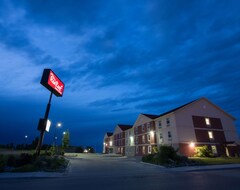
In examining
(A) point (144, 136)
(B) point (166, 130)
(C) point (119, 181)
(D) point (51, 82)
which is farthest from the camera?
(A) point (144, 136)

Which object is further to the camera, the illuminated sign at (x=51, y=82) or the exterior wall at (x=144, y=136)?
the exterior wall at (x=144, y=136)

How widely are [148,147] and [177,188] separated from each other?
38.7 metres

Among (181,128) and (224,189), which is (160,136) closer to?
(181,128)

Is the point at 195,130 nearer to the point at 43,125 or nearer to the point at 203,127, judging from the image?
the point at 203,127

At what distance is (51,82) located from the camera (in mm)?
22062

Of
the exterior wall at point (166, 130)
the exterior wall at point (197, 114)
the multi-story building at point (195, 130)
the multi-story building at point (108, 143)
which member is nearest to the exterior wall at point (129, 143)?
the multi-story building at point (195, 130)

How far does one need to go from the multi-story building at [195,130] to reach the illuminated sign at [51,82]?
25.0 metres

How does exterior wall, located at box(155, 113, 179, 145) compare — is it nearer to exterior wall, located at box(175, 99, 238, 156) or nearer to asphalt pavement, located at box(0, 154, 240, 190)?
A: exterior wall, located at box(175, 99, 238, 156)

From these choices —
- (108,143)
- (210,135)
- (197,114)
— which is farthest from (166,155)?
(108,143)

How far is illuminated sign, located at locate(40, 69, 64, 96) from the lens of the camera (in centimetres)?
2122

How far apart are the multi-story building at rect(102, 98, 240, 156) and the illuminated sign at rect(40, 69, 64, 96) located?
82.0ft

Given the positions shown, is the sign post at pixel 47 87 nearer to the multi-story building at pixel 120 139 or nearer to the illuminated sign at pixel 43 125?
the illuminated sign at pixel 43 125

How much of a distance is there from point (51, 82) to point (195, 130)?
3158cm

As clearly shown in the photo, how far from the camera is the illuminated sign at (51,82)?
69.6ft
